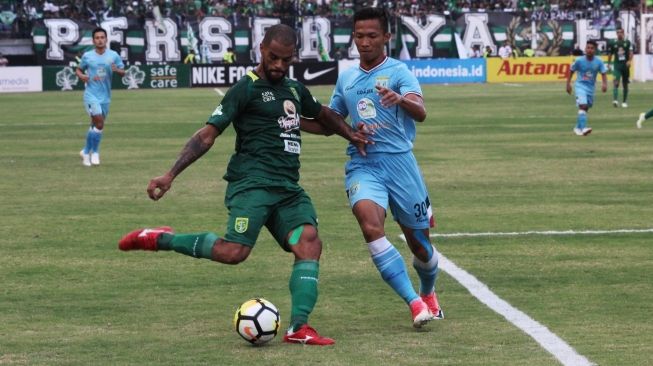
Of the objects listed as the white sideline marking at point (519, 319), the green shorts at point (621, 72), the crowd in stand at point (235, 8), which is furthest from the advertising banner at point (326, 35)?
the white sideline marking at point (519, 319)

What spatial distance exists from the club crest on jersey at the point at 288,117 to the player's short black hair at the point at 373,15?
84 centimetres

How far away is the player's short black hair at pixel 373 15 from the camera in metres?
8.91

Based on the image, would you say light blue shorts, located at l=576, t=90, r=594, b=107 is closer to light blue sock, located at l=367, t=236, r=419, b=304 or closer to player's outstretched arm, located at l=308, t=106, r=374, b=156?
player's outstretched arm, located at l=308, t=106, r=374, b=156

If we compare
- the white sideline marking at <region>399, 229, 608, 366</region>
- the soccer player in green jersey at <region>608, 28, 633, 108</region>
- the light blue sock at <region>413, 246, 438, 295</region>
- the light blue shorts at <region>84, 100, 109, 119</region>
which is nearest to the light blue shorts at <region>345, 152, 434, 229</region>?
the light blue sock at <region>413, 246, 438, 295</region>

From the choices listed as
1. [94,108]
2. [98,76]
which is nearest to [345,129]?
[94,108]

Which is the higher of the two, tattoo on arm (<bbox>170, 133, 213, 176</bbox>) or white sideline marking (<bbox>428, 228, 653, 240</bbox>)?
tattoo on arm (<bbox>170, 133, 213, 176</bbox>)

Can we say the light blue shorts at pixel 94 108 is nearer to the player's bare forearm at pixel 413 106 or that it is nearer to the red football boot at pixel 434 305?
the red football boot at pixel 434 305

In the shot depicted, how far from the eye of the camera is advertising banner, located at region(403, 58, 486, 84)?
6131cm

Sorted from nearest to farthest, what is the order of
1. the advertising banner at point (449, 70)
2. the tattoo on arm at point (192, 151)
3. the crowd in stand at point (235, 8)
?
the tattoo on arm at point (192, 151)
the advertising banner at point (449, 70)
the crowd in stand at point (235, 8)

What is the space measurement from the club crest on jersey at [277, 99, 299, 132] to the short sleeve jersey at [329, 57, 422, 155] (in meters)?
0.69

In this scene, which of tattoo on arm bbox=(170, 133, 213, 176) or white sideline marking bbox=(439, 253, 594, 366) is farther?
tattoo on arm bbox=(170, 133, 213, 176)

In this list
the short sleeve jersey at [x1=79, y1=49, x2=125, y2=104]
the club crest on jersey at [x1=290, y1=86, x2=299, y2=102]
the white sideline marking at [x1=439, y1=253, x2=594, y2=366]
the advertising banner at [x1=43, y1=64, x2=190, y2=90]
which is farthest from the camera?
the advertising banner at [x1=43, y1=64, x2=190, y2=90]

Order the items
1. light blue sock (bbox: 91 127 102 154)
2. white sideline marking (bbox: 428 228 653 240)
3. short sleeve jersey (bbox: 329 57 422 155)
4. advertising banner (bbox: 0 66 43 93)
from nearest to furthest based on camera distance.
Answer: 1. short sleeve jersey (bbox: 329 57 422 155)
2. white sideline marking (bbox: 428 228 653 240)
3. light blue sock (bbox: 91 127 102 154)
4. advertising banner (bbox: 0 66 43 93)

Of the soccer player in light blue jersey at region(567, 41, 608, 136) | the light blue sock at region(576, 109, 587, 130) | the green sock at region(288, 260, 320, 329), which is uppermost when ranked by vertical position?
the green sock at region(288, 260, 320, 329)
